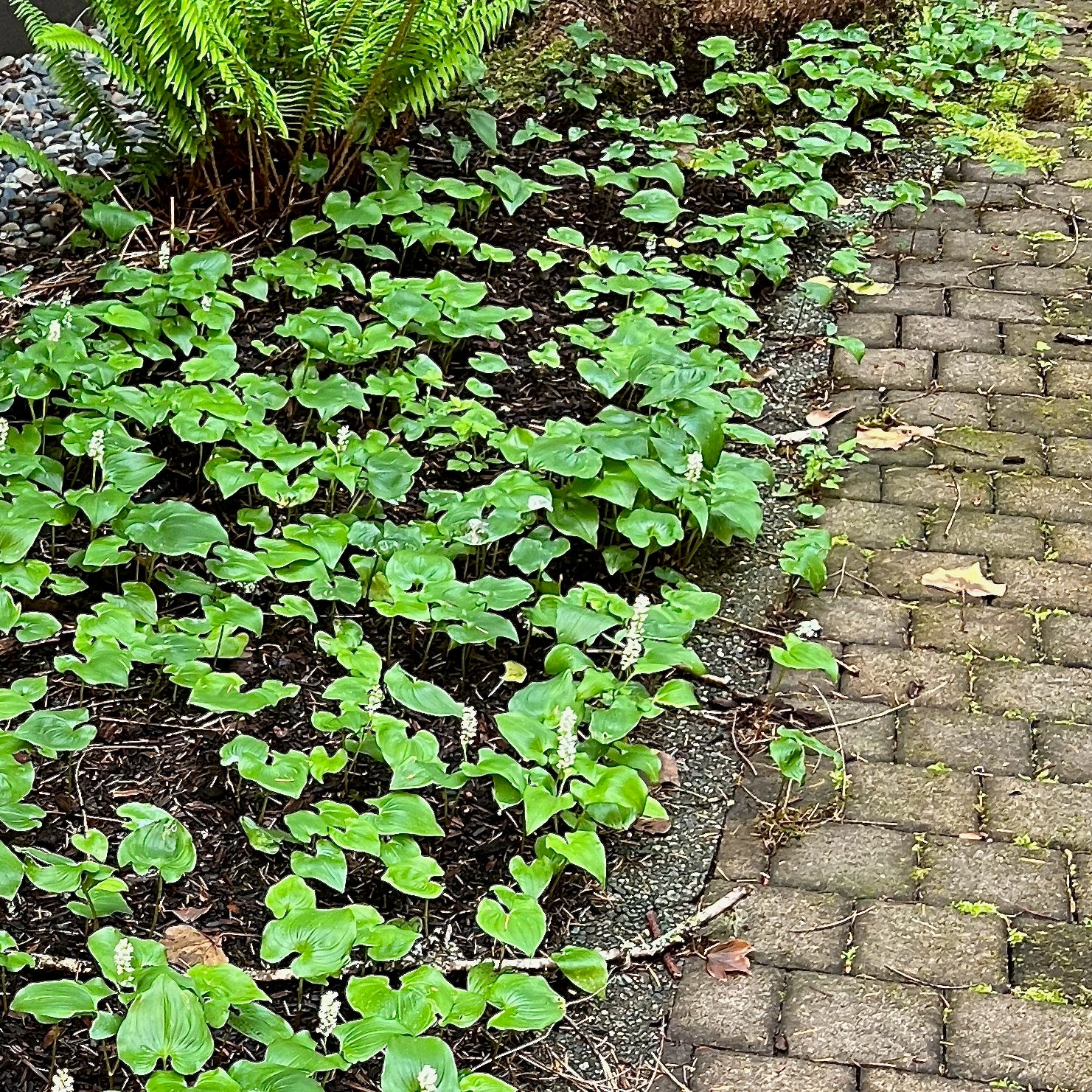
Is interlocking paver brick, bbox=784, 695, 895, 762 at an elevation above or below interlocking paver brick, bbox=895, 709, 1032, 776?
above

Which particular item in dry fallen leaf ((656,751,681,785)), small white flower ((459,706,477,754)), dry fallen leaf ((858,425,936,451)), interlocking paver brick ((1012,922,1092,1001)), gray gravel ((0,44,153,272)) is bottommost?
interlocking paver brick ((1012,922,1092,1001))

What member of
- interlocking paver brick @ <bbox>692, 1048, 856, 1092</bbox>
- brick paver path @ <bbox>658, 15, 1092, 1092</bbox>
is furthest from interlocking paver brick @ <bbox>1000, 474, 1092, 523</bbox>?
interlocking paver brick @ <bbox>692, 1048, 856, 1092</bbox>

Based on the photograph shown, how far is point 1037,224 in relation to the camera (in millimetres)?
4543

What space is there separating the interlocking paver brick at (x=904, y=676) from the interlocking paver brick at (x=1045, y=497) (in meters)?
0.58

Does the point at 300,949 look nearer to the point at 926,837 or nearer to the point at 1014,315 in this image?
the point at 926,837

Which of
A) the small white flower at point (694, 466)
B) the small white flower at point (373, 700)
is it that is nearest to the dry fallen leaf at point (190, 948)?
the small white flower at point (373, 700)

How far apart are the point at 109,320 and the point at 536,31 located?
2.27 metres

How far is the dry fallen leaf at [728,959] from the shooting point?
7.67 feet

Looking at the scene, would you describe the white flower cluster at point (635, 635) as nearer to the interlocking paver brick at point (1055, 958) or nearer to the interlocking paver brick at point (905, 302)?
the interlocking paver brick at point (1055, 958)

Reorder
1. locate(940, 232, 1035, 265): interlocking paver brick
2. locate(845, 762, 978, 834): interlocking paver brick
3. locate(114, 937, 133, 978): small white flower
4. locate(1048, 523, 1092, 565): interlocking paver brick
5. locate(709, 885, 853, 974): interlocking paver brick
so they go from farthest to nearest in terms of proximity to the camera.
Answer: locate(940, 232, 1035, 265): interlocking paver brick, locate(1048, 523, 1092, 565): interlocking paver brick, locate(845, 762, 978, 834): interlocking paver brick, locate(709, 885, 853, 974): interlocking paver brick, locate(114, 937, 133, 978): small white flower

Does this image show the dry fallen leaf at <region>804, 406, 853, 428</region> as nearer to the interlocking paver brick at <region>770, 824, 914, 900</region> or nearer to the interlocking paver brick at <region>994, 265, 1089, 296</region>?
the interlocking paver brick at <region>994, 265, 1089, 296</region>

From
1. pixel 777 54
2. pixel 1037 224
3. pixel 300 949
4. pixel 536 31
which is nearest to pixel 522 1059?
pixel 300 949

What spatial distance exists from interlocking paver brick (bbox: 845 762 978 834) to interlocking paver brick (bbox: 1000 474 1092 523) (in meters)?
0.92

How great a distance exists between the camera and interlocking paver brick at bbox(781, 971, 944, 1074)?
2201mm
